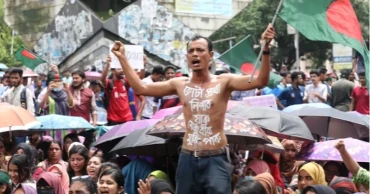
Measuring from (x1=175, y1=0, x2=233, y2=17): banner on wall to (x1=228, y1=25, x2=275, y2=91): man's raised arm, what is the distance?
37.9m

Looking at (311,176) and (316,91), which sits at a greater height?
(316,91)

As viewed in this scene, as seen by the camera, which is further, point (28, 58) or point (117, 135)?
point (28, 58)

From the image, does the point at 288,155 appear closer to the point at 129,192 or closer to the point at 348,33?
the point at 129,192

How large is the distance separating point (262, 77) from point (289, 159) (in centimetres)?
446

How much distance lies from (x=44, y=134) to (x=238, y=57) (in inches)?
133

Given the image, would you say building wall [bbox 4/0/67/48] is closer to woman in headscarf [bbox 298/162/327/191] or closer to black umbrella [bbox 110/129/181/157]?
black umbrella [bbox 110/129/181/157]

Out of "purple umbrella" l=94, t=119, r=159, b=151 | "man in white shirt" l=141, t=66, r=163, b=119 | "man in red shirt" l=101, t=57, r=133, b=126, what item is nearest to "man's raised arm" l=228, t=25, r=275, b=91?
"purple umbrella" l=94, t=119, r=159, b=151

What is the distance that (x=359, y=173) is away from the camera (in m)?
8.59

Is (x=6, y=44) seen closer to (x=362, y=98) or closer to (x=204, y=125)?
(x=362, y=98)

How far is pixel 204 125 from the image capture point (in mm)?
8000

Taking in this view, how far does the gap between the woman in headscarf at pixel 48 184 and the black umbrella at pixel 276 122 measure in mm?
2340

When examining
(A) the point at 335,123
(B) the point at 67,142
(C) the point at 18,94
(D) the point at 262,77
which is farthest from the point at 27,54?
(D) the point at 262,77

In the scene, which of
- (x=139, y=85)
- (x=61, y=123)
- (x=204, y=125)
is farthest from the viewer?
(x=61, y=123)

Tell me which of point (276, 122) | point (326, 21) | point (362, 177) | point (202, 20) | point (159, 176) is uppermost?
point (202, 20)
